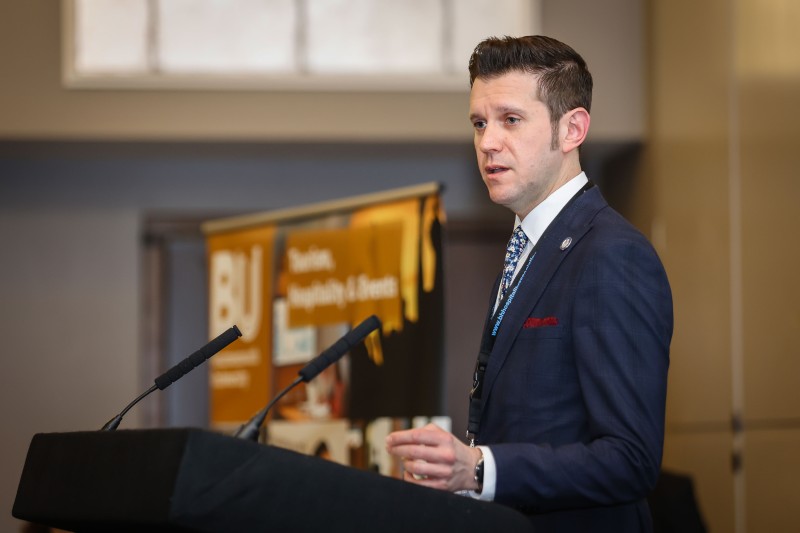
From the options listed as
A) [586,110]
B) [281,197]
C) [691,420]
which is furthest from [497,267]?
[586,110]

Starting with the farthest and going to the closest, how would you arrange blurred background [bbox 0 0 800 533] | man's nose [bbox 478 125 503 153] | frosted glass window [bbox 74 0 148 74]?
frosted glass window [bbox 74 0 148 74] → blurred background [bbox 0 0 800 533] → man's nose [bbox 478 125 503 153]

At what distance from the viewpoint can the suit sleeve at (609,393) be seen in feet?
5.32

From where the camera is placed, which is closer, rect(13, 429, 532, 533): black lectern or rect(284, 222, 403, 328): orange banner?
rect(13, 429, 532, 533): black lectern

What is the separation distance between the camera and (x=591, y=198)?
1906 millimetres

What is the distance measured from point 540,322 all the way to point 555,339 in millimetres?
42

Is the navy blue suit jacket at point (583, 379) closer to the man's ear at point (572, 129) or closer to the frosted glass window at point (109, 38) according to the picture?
the man's ear at point (572, 129)

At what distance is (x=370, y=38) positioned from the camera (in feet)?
20.1

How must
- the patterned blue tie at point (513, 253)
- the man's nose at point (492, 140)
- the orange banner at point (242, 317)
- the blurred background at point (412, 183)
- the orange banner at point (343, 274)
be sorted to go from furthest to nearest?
the orange banner at point (242, 317), the orange banner at point (343, 274), the blurred background at point (412, 183), the patterned blue tie at point (513, 253), the man's nose at point (492, 140)

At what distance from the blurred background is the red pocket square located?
2493mm

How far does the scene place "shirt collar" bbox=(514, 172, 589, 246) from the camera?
192 centimetres

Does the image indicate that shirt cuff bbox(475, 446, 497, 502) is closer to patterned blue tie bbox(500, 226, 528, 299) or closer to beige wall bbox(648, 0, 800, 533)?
patterned blue tie bbox(500, 226, 528, 299)

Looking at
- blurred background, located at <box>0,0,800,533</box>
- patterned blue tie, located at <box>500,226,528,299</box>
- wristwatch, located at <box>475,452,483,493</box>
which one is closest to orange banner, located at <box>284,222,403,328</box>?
blurred background, located at <box>0,0,800,533</box>

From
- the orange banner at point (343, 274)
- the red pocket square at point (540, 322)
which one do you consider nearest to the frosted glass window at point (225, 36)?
the orange banner at point (343, 274)

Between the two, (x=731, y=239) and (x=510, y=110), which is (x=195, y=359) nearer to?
(x=510, y=110)
